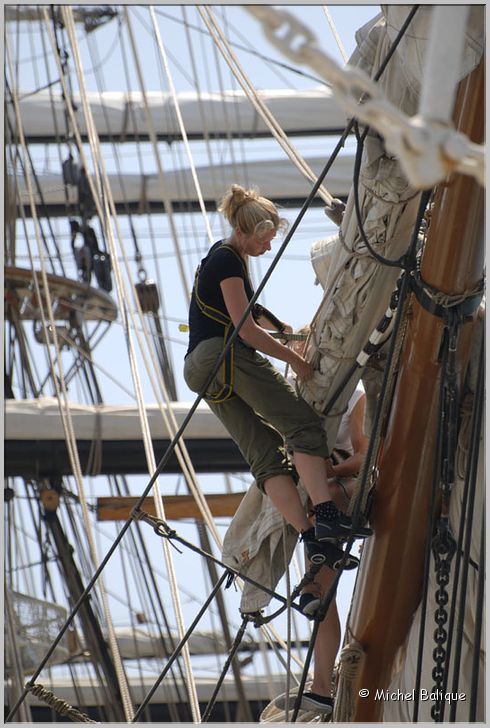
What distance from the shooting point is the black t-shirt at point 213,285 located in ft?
11.2

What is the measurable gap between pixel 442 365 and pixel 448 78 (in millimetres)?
1903

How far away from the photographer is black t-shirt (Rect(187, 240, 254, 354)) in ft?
11.2

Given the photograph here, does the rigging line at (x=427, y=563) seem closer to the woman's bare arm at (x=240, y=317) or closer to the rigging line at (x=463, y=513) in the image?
the rigging line at (x=463, y=513)

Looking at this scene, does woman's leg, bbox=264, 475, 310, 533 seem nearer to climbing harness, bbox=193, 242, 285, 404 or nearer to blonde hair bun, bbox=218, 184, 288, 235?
climbing harness, bbox=193, 242, 285, 404

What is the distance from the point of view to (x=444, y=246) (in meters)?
3.15

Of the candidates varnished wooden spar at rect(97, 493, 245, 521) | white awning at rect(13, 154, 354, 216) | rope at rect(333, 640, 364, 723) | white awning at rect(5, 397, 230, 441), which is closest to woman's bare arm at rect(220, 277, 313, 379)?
rope at rect(333, 640, 364, 723)

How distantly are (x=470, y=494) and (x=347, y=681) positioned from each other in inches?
25.2

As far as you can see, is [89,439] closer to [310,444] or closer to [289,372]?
[289,372]

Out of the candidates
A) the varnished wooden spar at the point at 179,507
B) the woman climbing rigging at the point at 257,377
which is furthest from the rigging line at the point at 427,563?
the varnished wooden spar at the point at 179,507

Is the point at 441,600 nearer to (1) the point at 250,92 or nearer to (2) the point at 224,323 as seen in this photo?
(2) the point at 224,323

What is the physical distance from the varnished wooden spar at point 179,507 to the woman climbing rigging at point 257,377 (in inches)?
207

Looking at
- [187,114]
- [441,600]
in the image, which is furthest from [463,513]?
[187,114]

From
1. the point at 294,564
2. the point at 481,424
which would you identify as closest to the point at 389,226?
the point at 481,424

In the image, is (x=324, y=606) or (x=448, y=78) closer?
(x=448, y=78)
